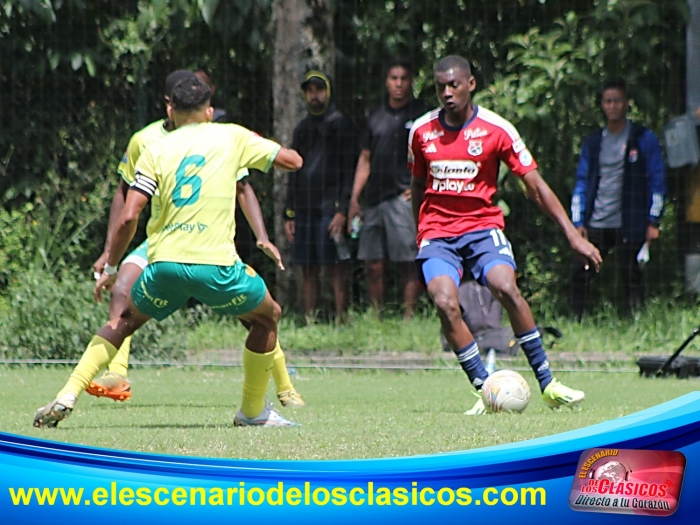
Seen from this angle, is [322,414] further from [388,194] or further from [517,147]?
[388,194]

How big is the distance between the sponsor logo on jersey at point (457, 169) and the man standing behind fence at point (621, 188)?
4037 mm

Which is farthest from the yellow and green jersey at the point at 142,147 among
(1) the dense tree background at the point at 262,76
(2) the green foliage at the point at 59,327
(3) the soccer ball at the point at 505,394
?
(1) the dense tree background at the point at 262,76

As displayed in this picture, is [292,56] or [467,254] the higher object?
[292,56]

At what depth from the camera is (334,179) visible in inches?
466

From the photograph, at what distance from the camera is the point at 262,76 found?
41.4ft

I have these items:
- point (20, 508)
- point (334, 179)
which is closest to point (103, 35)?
point (334, 179)

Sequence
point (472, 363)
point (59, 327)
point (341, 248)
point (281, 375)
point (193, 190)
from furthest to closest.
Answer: point (341, 248)
point (59, 327)
point (281, 375)
point (472, 363)
point (193, 190)

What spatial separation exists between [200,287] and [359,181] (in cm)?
540

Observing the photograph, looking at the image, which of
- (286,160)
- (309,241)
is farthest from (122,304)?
(309,241)

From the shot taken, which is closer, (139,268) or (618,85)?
(139,268)

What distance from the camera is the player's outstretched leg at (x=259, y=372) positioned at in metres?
6.59

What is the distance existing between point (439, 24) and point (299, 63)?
4.78 feet

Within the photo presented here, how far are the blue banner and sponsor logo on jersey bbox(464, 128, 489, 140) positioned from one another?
5212mm

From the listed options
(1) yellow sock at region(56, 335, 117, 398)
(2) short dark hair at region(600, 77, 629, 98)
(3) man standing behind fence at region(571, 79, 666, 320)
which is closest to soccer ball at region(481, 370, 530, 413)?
(1) yellow sock at region(56, 335, 117, 398)
